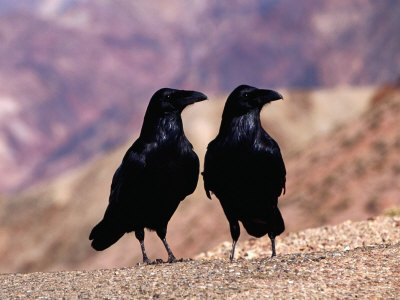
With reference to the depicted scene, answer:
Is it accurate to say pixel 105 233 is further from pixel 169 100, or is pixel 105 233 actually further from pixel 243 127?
pixel 243 127

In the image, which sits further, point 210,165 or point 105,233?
point 105,233

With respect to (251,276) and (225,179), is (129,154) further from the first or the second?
(251,276)

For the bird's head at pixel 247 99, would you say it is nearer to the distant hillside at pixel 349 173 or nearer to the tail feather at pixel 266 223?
the tail feather at pixel 266 223

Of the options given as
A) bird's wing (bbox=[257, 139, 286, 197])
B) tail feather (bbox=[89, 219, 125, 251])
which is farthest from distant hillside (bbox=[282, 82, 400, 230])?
bird's wing (bbox=[257, 139, 286, 197])

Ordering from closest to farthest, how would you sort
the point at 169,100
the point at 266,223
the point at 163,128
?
the point at 163,128 < the point at 169,100 < the point at 266,223

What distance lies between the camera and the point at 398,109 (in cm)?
3622

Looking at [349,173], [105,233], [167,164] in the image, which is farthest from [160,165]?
[349,173]

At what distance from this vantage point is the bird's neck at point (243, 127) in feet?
26.3

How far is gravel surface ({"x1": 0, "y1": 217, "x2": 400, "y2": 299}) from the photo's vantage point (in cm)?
650

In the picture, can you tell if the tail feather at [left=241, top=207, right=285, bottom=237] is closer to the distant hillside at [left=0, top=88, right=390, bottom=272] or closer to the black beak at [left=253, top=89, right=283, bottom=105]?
the black beak at [left=253, top=89, right=283, bottom=105]

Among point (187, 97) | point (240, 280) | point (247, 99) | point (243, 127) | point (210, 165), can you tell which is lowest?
point (240, 280)

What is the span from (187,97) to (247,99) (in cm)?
73

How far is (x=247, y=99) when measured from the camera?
8.20m

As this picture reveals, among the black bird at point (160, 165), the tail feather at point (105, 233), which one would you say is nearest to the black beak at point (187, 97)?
the black bird at point (160, 165)
